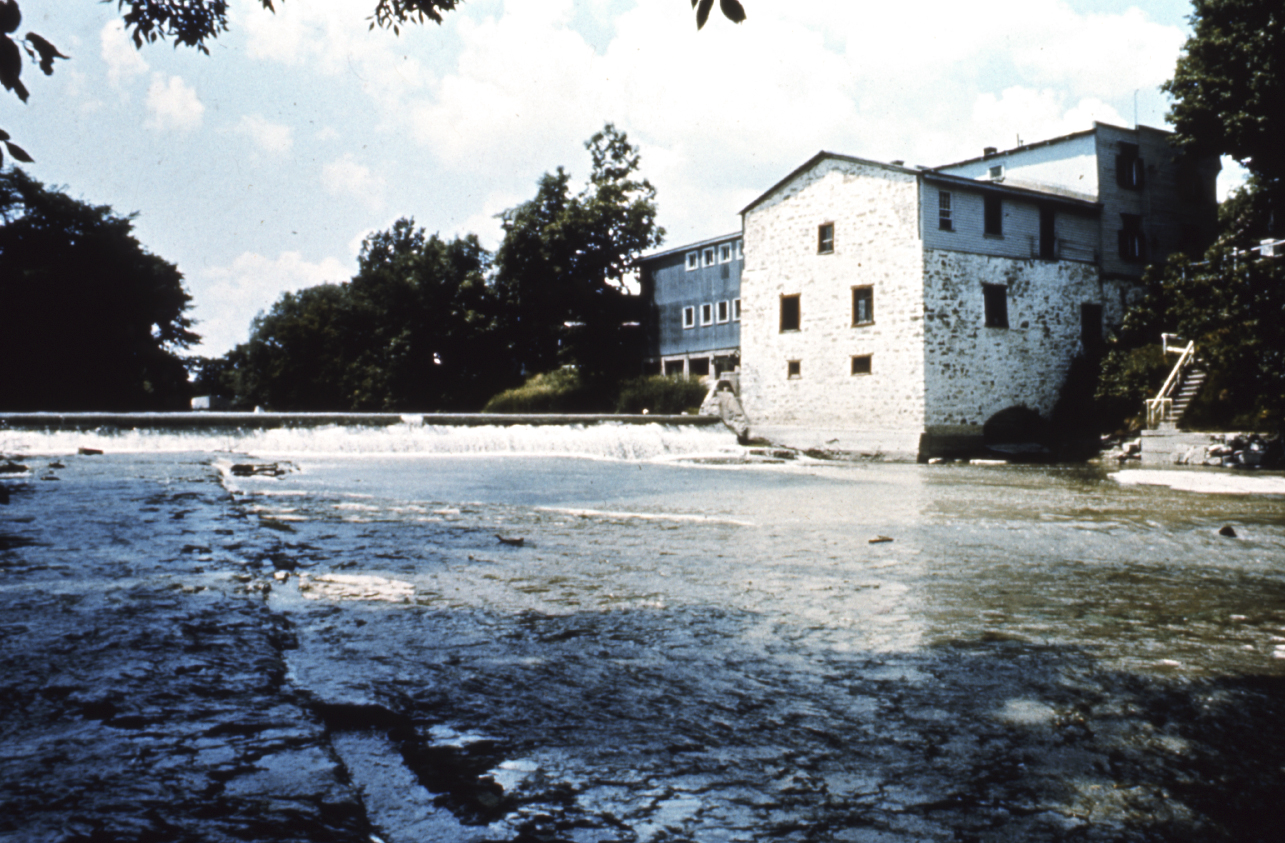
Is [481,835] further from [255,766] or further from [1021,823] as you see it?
[1021,823]

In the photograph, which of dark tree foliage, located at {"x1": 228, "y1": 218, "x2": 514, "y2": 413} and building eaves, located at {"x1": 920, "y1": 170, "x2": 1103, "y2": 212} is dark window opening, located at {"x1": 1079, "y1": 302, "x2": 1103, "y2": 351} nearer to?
building eaves, located at {"x1": 920, "y1": 170, "x2": 1103, "y2": 212}

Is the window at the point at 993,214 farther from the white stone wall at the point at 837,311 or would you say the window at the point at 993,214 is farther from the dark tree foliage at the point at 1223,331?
the dark tree foliage at the point at 1223,331

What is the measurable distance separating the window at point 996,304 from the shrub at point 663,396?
10.4 m

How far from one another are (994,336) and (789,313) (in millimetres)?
6288

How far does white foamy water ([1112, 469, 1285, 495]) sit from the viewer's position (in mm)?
12254

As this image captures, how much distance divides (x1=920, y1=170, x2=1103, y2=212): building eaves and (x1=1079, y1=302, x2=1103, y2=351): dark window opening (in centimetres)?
316

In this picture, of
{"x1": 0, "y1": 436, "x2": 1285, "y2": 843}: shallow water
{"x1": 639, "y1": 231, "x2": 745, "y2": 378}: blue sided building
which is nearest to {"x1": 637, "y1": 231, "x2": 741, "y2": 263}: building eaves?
{"x1": 639, "y1": 231, "x2": 745, "y2": 378}: blue sided building

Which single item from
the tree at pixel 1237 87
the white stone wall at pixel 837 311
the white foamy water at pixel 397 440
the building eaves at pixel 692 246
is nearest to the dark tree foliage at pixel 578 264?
the building eaves at pixel 692 246

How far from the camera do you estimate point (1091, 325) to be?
90.0ft

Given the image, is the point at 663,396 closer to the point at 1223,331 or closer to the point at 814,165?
the point at 814,165

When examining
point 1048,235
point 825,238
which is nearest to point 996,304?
point 1048,235

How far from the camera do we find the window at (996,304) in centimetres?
2531

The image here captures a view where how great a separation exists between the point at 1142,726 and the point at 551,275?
39117mm

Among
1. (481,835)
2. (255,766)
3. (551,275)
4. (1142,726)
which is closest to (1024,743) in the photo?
(1142,726)
